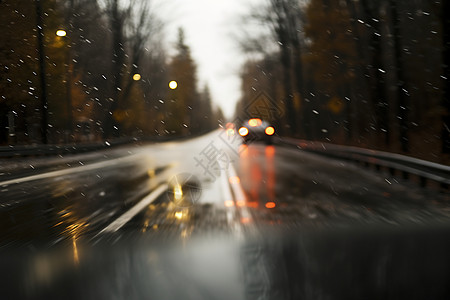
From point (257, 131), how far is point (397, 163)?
78.0 ft

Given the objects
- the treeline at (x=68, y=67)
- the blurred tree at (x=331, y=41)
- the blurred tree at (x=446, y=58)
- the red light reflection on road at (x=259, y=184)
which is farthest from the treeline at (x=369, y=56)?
the treeline at (x=68, y=67)

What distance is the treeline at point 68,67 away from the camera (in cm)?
2773

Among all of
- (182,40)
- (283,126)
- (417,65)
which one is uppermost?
(182,40)

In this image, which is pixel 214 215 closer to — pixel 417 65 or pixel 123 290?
pixel 123 290

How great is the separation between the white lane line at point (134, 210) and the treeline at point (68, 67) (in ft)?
49.3

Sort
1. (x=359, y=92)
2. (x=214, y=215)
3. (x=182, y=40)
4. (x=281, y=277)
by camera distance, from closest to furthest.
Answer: (x=281, y=277) < (x=214, y=215) < (x=359, y=92) < (x=182, y=40)

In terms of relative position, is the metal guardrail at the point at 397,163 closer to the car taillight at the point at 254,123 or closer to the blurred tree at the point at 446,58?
the blurred tree at the point at 446,58

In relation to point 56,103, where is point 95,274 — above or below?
below

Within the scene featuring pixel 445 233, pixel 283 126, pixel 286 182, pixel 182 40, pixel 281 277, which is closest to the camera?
pixel 281 277

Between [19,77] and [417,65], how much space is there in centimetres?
2677

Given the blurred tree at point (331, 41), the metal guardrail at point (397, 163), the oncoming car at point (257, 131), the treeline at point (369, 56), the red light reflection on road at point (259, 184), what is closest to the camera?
the red light reflection on road at point (259, 184)

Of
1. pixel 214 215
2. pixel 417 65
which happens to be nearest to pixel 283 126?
pixel 417 65

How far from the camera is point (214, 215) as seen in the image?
8.53 metres

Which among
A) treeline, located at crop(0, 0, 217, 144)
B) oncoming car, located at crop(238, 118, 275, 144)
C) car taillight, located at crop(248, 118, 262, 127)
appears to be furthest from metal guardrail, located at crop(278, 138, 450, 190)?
treeline, located at crop(0, 0, 217, 144)
